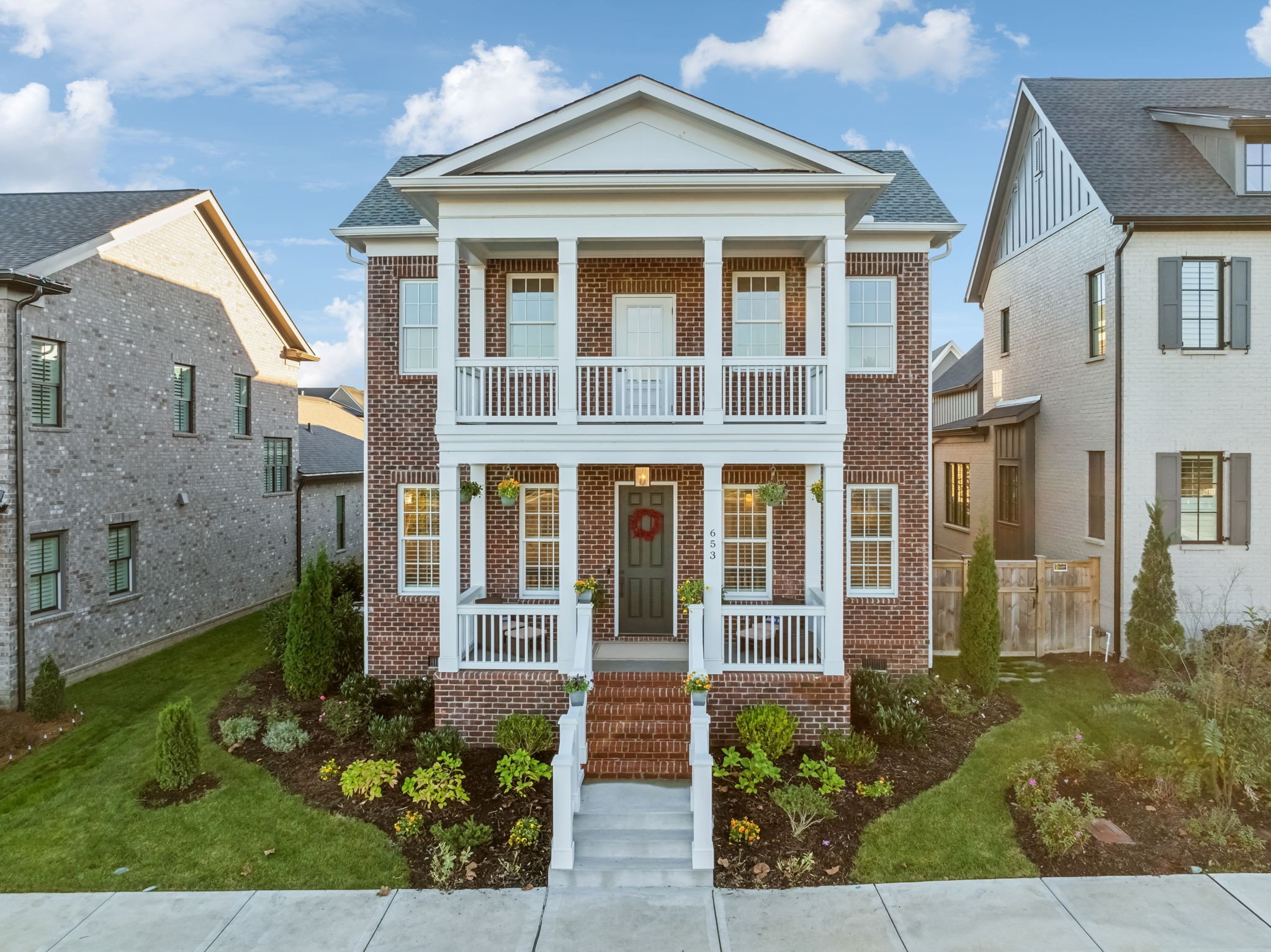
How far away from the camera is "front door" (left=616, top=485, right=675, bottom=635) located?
11344 millimetres

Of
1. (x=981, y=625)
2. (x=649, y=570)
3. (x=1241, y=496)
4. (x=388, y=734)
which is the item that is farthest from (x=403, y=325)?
(x=1241, y=496)

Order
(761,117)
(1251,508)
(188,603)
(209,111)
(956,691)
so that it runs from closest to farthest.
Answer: (761,117) → (956,691) → (1251,508) → (188,603) → (209,111)

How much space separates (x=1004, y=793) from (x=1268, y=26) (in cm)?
1812

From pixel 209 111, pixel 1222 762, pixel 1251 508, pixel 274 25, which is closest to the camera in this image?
pixel 1222 762

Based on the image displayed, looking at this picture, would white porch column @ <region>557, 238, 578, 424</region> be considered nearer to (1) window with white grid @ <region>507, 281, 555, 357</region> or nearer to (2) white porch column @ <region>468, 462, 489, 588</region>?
(1) window with white grid @ <region>507, 281, 555, 357</region>

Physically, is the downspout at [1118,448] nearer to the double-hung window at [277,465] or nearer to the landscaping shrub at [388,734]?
the landscaping shrub at [388,734]

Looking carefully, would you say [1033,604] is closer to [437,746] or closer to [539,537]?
[539,537]

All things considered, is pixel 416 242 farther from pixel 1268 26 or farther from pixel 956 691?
pixel 1268 26

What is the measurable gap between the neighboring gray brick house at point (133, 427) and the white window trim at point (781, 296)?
10748mm

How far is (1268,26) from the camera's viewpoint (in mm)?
15516

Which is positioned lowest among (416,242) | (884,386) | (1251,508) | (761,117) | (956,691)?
(956,691)

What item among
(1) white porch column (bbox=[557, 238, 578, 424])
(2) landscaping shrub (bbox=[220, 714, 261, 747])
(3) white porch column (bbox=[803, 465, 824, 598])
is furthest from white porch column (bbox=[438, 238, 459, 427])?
(3) white porch column (bbox=[803, 465, 824, 598])

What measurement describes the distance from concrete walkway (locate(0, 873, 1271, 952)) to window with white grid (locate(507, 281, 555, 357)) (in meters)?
7.62

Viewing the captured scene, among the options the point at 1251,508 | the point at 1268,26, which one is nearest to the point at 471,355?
the point at 1251,508
